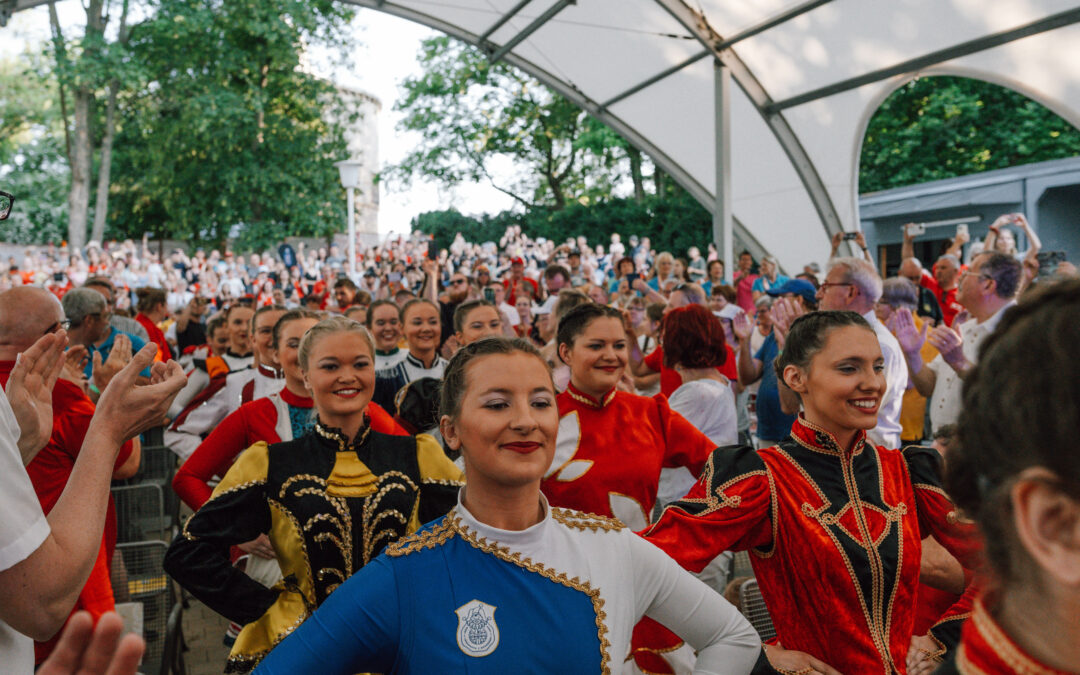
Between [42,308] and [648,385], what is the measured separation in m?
3.88

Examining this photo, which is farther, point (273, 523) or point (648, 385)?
point (648, 385)

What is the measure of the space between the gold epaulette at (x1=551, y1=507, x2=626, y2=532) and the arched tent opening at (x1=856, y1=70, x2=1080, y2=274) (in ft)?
70.7

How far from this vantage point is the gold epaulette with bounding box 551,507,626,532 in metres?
1.96

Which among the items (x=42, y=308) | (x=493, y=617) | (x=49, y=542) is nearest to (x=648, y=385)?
(x=42, y=308)

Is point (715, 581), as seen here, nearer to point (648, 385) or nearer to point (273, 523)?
point (273, 523)

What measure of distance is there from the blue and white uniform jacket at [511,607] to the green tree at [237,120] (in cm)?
2555

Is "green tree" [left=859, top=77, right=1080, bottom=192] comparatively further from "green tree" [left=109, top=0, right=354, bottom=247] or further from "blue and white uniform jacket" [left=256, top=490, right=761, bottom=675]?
"blue and white uniform jacket" [left=256, top=490, right=761, bottom=675]

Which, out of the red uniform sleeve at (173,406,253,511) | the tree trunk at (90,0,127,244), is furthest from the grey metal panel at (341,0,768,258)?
the tree trunk at (90,0,127,244)

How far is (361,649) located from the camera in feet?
5.41

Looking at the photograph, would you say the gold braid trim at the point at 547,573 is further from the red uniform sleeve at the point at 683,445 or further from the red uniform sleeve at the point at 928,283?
the red uniform sleeve at the point at 928,283

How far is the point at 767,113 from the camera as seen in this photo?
1180 cm

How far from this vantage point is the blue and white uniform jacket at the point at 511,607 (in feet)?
5.45

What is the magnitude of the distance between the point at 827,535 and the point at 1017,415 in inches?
58.2

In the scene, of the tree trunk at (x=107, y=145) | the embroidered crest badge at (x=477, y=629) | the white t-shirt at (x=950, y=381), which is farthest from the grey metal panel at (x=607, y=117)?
the tree trunk at (x=107, y=145)
